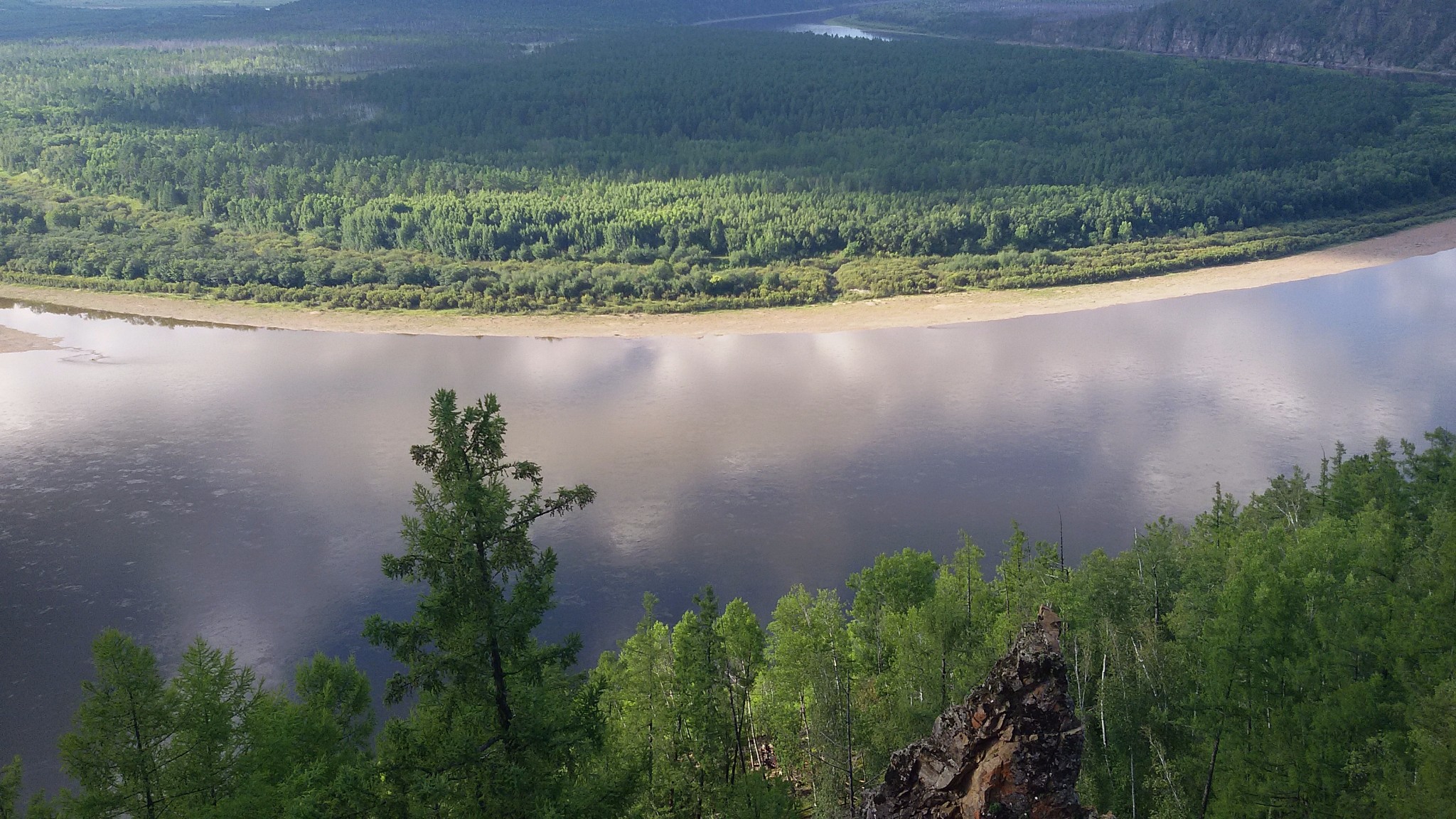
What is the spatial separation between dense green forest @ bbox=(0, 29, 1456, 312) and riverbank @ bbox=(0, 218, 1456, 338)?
105cm

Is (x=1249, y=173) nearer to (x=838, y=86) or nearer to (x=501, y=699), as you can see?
(x=838, y=86)

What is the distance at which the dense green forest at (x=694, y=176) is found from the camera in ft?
188

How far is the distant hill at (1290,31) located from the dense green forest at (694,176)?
16175 mm

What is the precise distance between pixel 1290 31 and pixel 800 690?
114739mm

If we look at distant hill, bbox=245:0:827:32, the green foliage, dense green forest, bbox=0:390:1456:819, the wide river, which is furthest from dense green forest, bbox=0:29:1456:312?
distant hill, bbox=245:0:827:32

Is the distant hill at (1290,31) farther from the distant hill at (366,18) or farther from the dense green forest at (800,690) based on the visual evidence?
the dense green forest at (800,690)

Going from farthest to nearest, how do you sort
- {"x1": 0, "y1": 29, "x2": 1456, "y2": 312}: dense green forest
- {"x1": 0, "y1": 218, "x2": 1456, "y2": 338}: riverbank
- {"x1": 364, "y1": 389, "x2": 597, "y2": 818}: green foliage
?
{"x1": 0, "y1": 29, "x2": 1456, "y2": 312}: dense green forest
{"x1": 0, "y1": 218, "x2": 1456, "y2": 338}: riverbank
{"x1": 364, "y1": 389, "x2": 597, "y2": 818}: green foliage

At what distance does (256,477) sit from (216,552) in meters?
4.69

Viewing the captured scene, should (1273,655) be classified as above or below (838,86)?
below

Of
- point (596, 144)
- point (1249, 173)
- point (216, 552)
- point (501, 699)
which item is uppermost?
point (596, 144)

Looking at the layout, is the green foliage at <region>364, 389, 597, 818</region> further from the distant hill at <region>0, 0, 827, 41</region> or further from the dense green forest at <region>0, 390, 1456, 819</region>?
the distant hill at <region>0, 0, 827, 41</region>

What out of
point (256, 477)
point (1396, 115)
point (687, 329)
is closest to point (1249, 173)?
point (1396, 115)

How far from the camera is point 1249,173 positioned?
221ft

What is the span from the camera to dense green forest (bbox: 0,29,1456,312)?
57.2 meters
